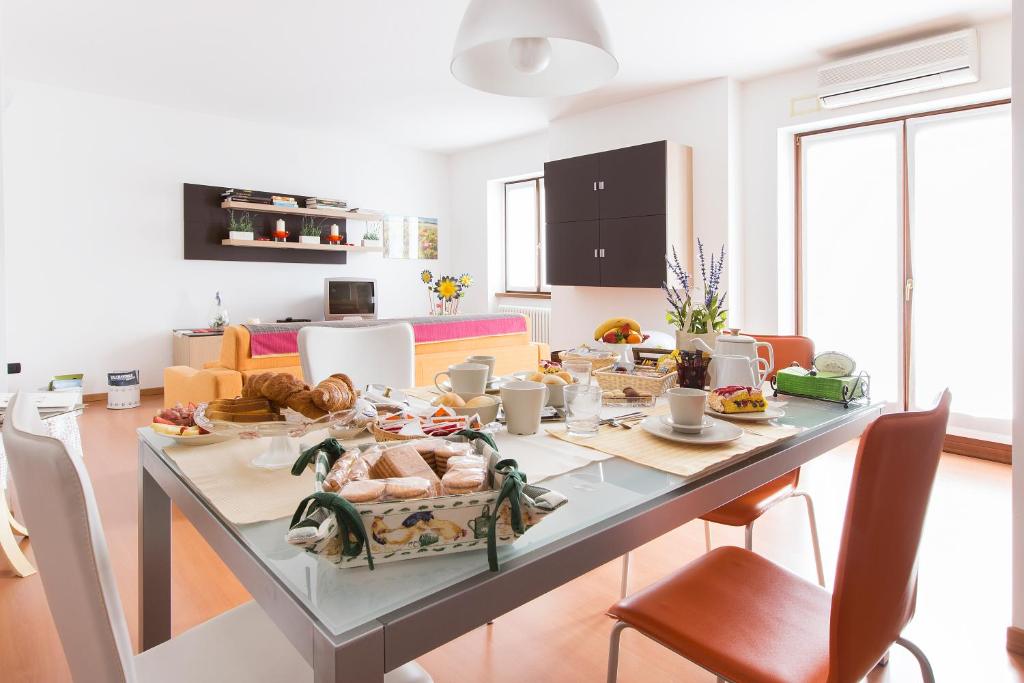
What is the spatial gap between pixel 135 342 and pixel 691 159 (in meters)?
5.11

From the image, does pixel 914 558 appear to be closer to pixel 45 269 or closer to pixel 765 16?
pixel 765 16

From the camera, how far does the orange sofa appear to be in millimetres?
3234

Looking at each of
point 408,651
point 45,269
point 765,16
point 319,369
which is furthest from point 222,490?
point 45,269

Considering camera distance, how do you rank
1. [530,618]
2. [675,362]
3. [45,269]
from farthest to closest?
[45,269]
[530,618]
[675,362]

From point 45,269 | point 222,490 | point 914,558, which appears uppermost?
point 45,269

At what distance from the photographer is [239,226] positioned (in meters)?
5.93

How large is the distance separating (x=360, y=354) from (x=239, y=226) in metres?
4.59

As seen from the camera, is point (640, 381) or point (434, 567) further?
point (640, 381)

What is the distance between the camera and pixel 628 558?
6.17 ft

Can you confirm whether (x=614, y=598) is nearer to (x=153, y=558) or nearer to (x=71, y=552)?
(x=153, y=558)

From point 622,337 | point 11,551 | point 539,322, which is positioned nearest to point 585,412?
point 622,337

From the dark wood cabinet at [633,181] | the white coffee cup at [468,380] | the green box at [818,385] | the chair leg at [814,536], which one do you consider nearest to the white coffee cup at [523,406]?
the white coffee cup at [468,380]

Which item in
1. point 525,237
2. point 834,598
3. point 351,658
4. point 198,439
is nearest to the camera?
point 351,658

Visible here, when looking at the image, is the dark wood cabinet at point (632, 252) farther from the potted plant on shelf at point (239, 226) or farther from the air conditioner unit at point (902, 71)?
the potted plant on shelf at point (239, 226)
